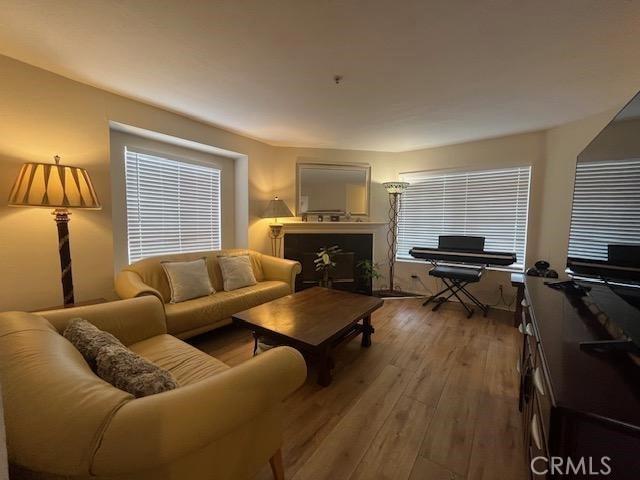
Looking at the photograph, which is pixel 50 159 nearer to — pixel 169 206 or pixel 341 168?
pixel 169 206

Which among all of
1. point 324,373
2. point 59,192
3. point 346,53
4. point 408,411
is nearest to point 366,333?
point 324,373

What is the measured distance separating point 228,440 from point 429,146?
164 inches

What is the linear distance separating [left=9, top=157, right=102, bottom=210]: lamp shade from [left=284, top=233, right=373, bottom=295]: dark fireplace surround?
241 cm

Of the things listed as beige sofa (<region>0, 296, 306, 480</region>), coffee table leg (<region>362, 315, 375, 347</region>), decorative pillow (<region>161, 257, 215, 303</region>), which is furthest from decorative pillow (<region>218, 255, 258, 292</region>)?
beige sofa (<region>0, 296, 306, 480</region>)

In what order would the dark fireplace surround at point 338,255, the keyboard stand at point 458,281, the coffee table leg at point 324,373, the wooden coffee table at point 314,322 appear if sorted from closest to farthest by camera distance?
1. the wooden coffee table at point 314,322
2. the coffee table leg at point 324,373
3. the keyboard stand at point 458,281
4. the dark fireplace surround at point 338,255

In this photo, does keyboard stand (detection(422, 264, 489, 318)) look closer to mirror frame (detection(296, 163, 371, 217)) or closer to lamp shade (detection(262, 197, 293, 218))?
mirror frame (detection(296, 163, 371, 217))

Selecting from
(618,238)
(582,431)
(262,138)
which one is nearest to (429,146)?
(262,138)

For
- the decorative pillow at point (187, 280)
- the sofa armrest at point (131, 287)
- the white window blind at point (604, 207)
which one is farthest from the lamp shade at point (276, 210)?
the white window blind at point (604, 207)

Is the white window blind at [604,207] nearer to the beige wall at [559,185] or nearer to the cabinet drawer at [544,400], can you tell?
the cabinet drawer at [544,400]

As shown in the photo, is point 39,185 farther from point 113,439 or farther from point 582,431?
point 582,431

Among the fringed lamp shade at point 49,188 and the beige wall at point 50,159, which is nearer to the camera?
the fringed lamp shade at point 49,188

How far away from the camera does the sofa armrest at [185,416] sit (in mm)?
605

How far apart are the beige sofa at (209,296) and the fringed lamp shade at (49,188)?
748mm

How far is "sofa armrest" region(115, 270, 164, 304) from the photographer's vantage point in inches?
78.9
